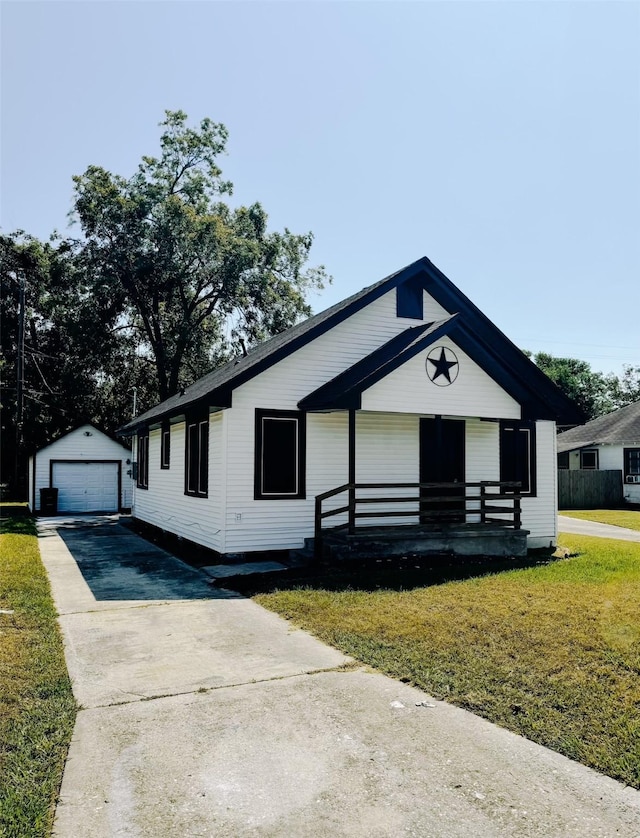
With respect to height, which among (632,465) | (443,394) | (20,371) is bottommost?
(632,465)

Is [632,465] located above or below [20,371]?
below

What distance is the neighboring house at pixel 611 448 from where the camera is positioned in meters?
28.6

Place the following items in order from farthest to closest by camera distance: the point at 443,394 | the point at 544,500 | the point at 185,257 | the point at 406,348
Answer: the point at 185,257
the point at 544,500
the point at 443,394
the point at 406,348

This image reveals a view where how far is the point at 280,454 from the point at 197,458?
2.41 m

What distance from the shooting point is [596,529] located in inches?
725

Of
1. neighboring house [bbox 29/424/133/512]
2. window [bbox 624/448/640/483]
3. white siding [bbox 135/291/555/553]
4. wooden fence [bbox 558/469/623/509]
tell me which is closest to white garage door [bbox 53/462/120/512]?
neighboring house [bbox 29/424/133/512]

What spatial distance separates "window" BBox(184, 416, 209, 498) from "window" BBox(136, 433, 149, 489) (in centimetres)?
532

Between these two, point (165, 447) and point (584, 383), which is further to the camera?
point (584, 383)

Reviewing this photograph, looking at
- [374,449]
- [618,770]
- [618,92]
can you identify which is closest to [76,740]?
[618,770]

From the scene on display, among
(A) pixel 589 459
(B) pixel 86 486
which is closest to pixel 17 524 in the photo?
(B) pixel 86 486

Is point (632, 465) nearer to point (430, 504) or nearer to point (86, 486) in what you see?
point (430, 504)

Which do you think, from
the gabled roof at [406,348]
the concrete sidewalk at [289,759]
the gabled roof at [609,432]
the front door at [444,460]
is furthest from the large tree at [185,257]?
the concrete sidewalk at [289,759]

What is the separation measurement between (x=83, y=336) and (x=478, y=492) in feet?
70.4

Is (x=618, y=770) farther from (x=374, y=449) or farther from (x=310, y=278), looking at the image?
(x=310, y=278)
